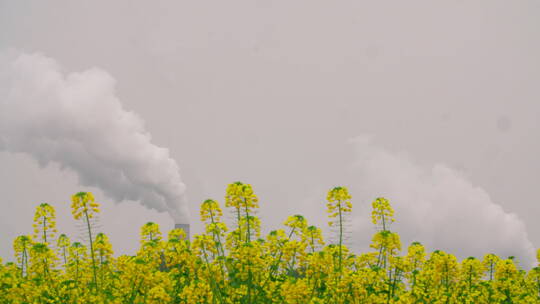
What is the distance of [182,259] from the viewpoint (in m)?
10.2

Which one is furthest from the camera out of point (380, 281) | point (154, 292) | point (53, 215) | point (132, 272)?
point (53, 215)

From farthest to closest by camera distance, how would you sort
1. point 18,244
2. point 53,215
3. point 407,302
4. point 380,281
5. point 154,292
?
1. point 18,244
2. point 53,215
3. point 380,281
4. point 407,302
5. point 154,292

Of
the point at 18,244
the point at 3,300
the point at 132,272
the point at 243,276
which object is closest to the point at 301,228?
the point at 243,276

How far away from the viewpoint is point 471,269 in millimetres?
14703

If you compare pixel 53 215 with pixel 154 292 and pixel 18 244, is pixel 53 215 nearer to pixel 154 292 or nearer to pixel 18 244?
pixel 18 244

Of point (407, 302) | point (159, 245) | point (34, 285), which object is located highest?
point (159, 245)

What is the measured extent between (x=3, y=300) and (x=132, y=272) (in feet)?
16.4

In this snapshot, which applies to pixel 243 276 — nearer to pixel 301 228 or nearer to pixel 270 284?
pixel 270 284

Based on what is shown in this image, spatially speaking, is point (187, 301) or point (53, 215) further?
point (53, 215)

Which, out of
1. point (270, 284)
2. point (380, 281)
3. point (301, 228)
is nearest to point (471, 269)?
point (380, 281)

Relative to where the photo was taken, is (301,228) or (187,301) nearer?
(187,301)

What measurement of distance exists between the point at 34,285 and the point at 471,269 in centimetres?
1281

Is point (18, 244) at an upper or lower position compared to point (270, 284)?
upper

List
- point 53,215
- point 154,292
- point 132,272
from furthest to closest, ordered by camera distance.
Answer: point 53,215, point 132,272, point 154,292
